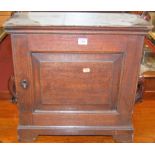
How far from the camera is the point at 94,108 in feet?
3.92

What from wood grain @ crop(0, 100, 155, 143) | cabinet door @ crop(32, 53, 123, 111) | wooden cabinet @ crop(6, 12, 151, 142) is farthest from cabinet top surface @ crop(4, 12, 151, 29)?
wood grain @ crop(0, 100, 155, 143)

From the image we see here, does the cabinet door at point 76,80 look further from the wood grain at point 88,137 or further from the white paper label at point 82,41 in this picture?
the wood grain at point 88,137

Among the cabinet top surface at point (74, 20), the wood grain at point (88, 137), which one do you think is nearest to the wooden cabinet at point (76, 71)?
the cabinet top surface at point (74, 20)

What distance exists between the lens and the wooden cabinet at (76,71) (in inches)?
39.4

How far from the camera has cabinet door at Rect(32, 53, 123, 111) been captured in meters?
1.06

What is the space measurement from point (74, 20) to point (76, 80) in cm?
30

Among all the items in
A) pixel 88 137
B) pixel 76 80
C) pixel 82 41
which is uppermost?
pixel 82 41

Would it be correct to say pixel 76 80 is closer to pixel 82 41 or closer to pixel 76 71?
pixel 76 71

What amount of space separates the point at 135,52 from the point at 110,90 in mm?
236

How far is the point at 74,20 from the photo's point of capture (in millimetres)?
1056

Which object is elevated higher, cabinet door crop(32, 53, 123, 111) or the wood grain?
cabinet door crop(32, 53, 123, 111)

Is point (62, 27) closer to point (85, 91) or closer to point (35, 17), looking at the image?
point (35, 17)

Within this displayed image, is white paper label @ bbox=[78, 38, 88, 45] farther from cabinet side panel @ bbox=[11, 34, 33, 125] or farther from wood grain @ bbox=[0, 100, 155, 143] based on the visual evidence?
wood grain @ bbox=[0, 100, 155, 143]

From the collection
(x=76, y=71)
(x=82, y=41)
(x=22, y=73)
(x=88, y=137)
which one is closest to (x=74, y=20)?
(x=82, y=41)
